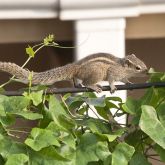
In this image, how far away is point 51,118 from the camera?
5.98ft

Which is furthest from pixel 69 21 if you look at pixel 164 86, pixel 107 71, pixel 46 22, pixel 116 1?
pixel 164 86

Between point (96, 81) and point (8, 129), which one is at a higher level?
point (8, 129)

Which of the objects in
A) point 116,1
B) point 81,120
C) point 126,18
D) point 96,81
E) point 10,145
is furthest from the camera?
point 126,18

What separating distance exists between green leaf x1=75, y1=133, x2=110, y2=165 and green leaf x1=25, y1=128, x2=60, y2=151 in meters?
0.09

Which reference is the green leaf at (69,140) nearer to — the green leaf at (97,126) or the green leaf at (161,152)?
the green leaf at (97,126)

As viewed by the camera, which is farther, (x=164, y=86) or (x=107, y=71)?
(x=107, y=71)

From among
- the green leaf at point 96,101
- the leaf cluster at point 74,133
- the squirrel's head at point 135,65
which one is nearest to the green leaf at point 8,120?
the leaf cluster at point 74,133

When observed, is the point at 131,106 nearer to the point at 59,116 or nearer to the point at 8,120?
the point at 59,116

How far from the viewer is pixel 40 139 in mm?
1736

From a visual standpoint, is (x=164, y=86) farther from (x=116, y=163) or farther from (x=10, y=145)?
(x=10, y=145)

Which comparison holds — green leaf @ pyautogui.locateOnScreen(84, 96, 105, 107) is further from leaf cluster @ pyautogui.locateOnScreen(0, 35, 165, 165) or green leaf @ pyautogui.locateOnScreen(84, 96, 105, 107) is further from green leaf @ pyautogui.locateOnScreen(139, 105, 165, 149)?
green leaf @ pyautogui.locateOnScreen(139, 105, 165, 149)

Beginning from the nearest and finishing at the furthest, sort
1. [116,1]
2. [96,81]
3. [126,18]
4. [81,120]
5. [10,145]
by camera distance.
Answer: [10,145], [81,120], [96,81], [116,1], [126,18]

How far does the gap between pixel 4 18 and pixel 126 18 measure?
2.74 feet

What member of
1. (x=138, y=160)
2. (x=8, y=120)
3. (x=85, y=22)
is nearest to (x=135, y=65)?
(x=85, y=22)
